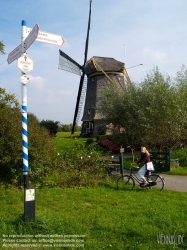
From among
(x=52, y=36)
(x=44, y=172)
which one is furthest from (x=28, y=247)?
(x=44, y=172)

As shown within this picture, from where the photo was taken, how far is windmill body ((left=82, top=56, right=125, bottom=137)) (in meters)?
35.4

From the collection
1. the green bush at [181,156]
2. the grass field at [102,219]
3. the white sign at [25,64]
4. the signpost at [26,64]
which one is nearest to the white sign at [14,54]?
the signpost at [26,64]

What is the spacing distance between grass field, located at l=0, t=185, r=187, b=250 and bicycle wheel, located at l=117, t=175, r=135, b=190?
1.16 metres

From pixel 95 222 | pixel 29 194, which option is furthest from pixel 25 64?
pixel 95 222

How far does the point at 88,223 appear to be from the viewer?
225 inches

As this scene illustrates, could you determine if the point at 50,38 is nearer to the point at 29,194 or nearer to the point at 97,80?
the point at 29,194

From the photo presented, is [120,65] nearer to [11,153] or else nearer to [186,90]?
[186,90]

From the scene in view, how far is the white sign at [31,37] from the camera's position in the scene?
5.06 m

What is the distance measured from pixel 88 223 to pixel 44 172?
4990 millimetres

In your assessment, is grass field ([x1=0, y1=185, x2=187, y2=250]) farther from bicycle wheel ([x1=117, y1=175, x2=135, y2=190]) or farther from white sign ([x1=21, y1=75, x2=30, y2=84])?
white sign ([x1=21, y1=75, x2=30, y2=84])

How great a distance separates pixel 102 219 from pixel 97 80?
3113cm

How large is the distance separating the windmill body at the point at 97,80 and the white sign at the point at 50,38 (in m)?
29.5

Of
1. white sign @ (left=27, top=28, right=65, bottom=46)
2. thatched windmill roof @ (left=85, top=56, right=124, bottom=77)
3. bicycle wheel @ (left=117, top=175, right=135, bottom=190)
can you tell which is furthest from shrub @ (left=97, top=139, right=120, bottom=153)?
white sign @ (left=27, top=28, right=65, bottom=46)

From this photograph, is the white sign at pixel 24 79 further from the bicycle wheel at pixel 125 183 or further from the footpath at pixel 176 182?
the footpath at pixel 176 182
